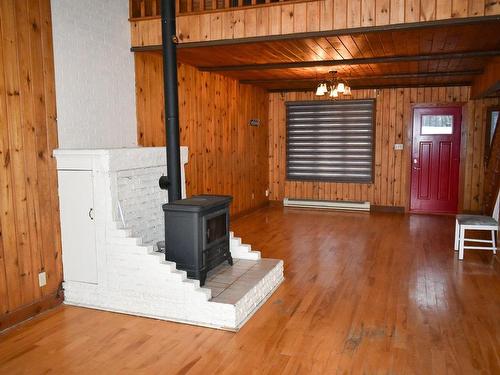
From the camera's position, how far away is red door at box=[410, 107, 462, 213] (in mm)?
8273

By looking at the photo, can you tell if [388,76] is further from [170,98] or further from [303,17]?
[170,98]

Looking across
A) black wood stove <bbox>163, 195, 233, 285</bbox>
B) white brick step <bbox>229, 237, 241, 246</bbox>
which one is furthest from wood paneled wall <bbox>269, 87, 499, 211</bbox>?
black wood stove <bbox>163, 195, 233, 285</bbox>

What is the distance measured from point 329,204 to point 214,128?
10.3ft

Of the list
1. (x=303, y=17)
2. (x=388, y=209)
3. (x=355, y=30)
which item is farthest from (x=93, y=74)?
(x=388, y=209)

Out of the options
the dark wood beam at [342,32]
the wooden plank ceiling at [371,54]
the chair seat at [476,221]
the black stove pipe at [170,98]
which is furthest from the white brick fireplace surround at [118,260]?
the chair seat at [476,221]

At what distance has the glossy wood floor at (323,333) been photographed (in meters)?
2.85

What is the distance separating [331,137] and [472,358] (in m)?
6.42

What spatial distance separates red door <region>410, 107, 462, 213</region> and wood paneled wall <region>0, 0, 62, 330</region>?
265 inches

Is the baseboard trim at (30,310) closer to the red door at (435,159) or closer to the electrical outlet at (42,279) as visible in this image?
the electrical outlet at (42,279)

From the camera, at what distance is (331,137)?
8.98 meters

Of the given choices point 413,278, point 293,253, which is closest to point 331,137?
point 293,253

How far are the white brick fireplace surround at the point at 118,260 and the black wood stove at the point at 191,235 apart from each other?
0.17 meters

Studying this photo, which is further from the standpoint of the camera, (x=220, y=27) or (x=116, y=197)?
(x=220, y=27)

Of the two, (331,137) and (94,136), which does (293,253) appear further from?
(331,137)
